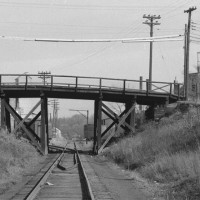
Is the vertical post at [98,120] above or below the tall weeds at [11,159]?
above

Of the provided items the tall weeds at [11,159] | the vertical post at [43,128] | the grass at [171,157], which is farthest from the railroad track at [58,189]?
the vertical post at [43,128]

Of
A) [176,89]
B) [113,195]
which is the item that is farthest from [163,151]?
[176,89]

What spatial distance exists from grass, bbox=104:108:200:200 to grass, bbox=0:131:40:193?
531 cm

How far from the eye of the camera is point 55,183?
55.0ft

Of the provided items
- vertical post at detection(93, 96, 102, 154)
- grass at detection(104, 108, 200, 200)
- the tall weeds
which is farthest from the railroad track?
vertical post at detection(93, 96, 102, 154)

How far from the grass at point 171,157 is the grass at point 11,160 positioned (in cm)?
531

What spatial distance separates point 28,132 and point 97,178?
1928 cm

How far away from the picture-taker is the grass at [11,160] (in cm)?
1814

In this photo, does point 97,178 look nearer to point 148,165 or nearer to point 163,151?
point 148,165

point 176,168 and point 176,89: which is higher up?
point 176,89

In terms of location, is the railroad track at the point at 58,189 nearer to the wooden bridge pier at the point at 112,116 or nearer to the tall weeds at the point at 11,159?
the tall weeds at the point at 11,159

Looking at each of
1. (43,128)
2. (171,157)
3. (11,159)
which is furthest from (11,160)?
(43,128)

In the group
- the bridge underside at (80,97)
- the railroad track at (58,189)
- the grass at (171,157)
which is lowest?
the railroad track at (58,189)

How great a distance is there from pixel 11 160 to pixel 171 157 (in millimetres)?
8254
